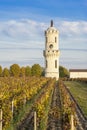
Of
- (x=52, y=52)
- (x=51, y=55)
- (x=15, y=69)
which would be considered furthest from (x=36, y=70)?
(x=52, y=52)

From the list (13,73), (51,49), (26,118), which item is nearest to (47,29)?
(51,49)

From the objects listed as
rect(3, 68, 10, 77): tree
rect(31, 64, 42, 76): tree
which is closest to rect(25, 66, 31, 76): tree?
rect(31, 64, 42, 76): tree

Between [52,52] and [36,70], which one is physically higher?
[52,52]

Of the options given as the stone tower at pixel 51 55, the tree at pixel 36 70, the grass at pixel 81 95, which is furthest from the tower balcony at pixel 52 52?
the grass at pixel 81 95

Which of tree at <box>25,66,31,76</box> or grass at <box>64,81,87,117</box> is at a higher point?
tree at <box>25,66,31,76</box>

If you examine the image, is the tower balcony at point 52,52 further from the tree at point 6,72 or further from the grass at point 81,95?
the grass at point 81,95

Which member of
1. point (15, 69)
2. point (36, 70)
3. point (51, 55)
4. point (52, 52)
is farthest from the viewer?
point (36, 70)

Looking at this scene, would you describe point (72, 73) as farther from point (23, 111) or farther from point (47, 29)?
point (23, 111)

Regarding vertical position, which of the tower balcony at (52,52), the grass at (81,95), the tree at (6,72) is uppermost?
the tower balcony at (52,52)

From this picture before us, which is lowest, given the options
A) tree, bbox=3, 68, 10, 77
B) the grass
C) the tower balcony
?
the grass

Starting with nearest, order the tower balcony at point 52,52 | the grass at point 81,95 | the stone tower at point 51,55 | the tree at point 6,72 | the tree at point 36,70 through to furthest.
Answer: the grass at point 81,95 < the stone tower at point 51,55 < the tower balcony at point 52,52 < the tree at point 6,72 < the tree at point 36,70

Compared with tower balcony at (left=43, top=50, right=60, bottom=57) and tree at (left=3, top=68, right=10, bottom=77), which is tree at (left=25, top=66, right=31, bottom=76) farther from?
tower balcony at (left=43, top=50, right=60, bottom=57)

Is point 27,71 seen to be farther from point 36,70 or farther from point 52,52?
point 52,52

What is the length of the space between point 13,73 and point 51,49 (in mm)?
17922
